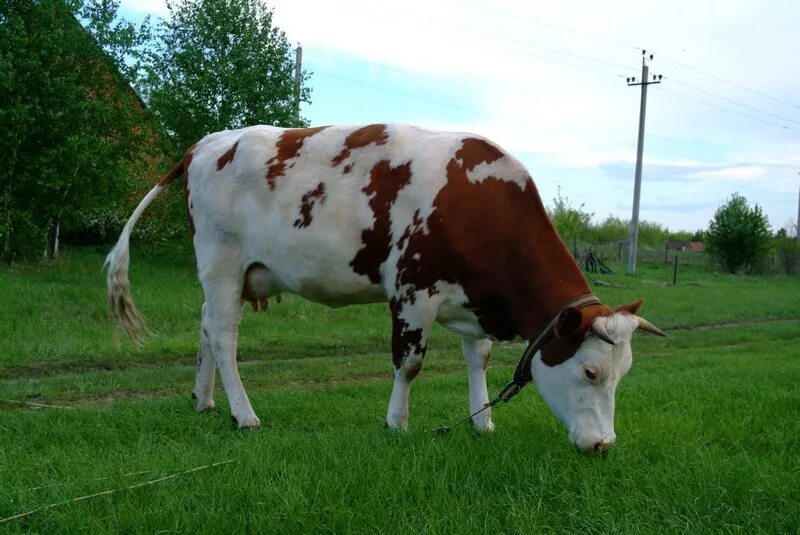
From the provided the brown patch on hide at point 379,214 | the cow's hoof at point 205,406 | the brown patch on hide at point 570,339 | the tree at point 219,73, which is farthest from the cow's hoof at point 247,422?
the tree at point 219,73

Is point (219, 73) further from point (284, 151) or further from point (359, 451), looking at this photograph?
point (359, 451)

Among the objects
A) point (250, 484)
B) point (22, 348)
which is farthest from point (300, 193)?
point (22, 348)

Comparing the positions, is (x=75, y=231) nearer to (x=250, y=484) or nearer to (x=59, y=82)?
(x=59, y=82)

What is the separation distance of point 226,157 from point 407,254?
2.05 metres

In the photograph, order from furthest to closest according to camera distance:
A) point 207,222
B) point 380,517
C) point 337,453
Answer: point 207,222 < point 337,453 < point 380,517

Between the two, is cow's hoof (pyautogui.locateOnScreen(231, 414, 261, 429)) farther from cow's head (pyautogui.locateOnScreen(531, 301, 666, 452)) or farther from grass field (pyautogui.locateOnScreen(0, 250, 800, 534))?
cow's head (pyautogui.locateOnScreen(531, 301, 666, 452))

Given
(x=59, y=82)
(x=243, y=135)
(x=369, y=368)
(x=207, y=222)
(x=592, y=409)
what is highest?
(x=59, y=82)

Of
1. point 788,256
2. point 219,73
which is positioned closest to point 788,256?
point 788,256

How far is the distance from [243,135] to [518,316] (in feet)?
9.71

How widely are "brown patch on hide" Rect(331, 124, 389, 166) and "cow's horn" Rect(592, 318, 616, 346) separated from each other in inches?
89.2

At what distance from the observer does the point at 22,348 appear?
9438mm

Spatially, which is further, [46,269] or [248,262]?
[46,269]

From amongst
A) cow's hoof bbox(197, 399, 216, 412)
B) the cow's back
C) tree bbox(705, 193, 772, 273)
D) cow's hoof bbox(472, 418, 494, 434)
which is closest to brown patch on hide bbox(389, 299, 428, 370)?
the cow's back

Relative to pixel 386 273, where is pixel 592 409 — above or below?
below
